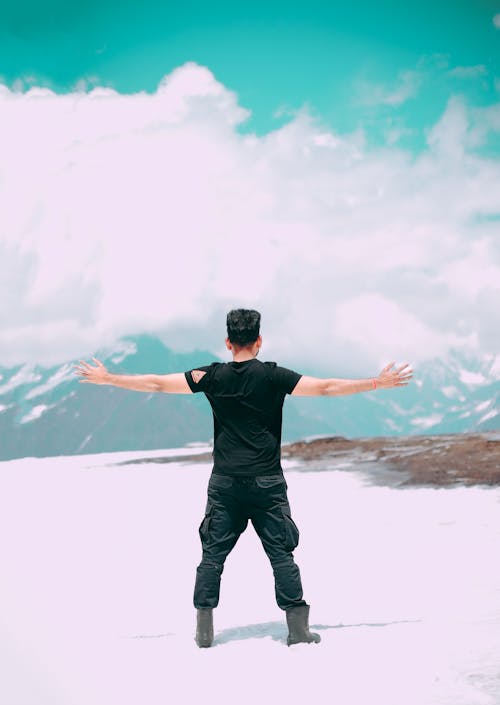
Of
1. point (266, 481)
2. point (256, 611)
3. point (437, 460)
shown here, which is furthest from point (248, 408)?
point (437, 460)

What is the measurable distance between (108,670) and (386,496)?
11478 mm

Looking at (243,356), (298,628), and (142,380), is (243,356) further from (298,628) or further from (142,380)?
(298,628)

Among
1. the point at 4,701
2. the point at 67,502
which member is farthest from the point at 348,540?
the point at 67,502

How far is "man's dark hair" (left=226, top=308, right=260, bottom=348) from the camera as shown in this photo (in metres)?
5.50

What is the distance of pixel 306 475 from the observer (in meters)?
22.2

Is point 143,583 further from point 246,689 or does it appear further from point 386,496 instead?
point 386,496

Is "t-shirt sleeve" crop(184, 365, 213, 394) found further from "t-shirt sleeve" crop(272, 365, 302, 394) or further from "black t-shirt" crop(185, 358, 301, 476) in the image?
"t-shirt sleeve" crop(272, 365, 302, 394)

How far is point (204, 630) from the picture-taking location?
206 inches

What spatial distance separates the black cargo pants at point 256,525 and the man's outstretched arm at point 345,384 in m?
0.73

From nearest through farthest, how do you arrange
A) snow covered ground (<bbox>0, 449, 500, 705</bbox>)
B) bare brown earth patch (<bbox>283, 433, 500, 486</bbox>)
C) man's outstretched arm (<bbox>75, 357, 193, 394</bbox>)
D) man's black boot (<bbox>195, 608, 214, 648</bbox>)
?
1. snow covered ground (<bbox>0, 449, 500, 705</bbox>)
2. man's black boot (<bbox>195, 608, 214, 648</bbox>)
3. man's outstretched arm (<bbox>75, 357, 193, 394</bbox>)
4. bare brown earth patch (<bbox>283, 433, 500, 486</bbox>)

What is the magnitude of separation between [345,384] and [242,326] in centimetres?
94

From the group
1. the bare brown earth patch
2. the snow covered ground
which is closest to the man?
the snow covered ground

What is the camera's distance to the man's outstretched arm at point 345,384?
524cm

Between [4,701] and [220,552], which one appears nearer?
[4,701]
